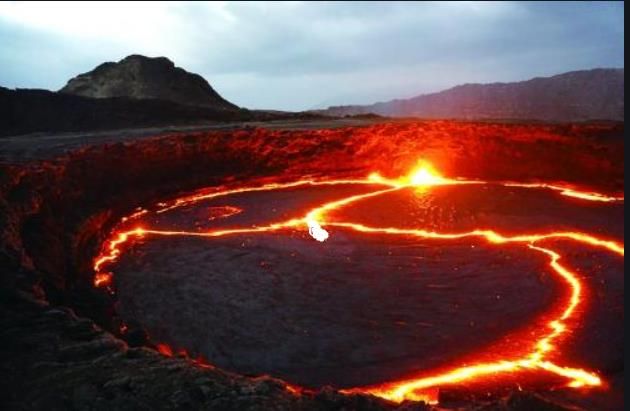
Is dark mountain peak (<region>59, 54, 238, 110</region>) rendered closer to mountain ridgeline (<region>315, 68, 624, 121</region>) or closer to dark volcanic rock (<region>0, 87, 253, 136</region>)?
dark volcanic rock (<region>0, 87, 253, 136</region>)

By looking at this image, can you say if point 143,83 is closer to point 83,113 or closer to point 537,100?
point 83,113

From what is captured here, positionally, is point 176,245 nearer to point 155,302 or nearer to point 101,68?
point 155,302

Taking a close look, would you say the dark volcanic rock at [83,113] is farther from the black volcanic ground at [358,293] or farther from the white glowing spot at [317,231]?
the white glowing spot at [317,231]

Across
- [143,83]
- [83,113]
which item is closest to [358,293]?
[83,113]

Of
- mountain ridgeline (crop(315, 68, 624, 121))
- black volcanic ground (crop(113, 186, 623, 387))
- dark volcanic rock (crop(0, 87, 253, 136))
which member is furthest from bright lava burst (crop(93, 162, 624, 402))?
mountain ridgeline (crop(315, 68, 624, 121))

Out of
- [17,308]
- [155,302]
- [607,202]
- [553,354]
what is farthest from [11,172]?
[607,202]

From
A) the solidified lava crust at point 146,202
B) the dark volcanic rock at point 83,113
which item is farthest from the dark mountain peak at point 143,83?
the solidified lava crust at point 146,202
